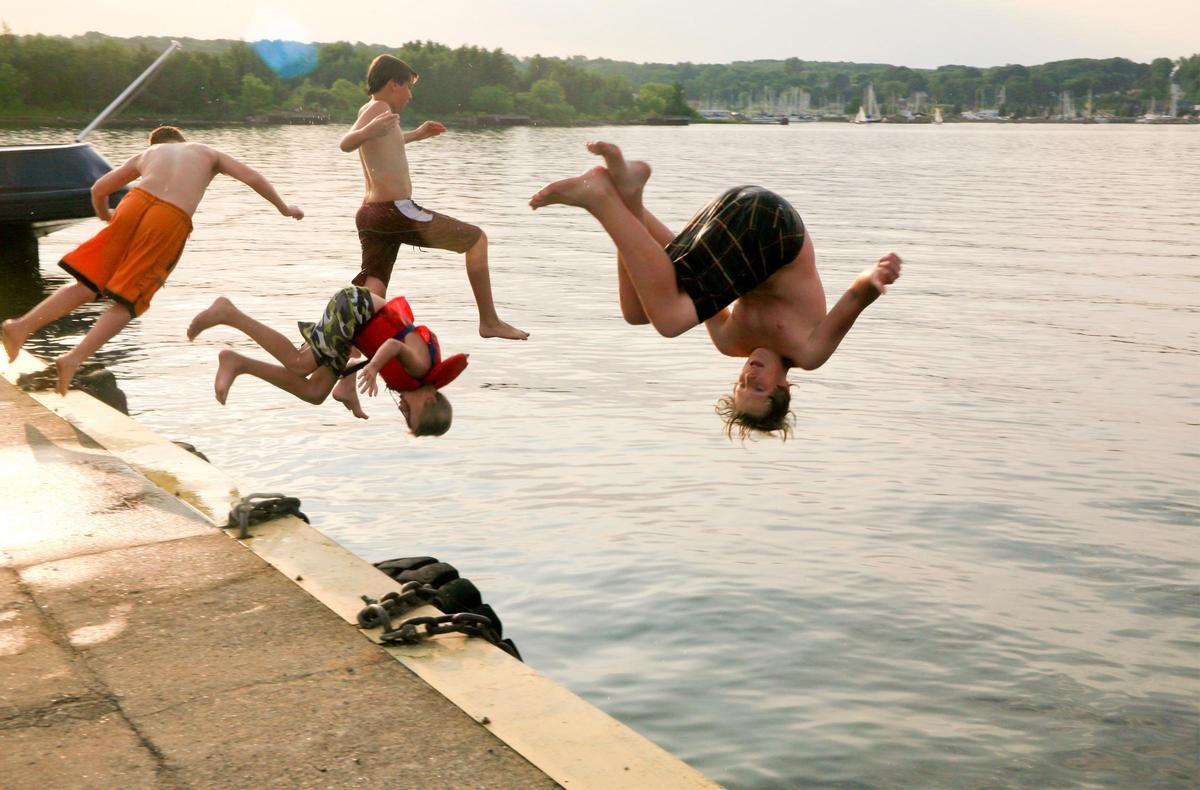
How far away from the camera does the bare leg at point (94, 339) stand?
1030 centimetres

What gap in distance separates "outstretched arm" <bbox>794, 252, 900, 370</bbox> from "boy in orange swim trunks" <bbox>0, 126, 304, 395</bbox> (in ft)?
15.5

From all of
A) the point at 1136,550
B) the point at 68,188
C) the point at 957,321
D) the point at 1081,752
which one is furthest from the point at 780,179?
the point at 1081,752

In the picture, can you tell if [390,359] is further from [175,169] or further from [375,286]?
[175,169]

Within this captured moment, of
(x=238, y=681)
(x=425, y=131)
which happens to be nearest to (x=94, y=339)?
(x=425, y=131)

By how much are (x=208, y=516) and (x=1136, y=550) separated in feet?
28.0

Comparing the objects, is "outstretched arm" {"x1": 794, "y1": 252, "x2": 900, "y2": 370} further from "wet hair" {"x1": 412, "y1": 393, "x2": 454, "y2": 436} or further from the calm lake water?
the calm lake water

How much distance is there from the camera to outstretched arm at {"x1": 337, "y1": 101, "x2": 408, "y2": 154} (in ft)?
23.1

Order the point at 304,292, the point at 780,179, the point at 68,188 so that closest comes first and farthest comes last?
the point at 68,188 → the point at 304,292 → the point at 780,179

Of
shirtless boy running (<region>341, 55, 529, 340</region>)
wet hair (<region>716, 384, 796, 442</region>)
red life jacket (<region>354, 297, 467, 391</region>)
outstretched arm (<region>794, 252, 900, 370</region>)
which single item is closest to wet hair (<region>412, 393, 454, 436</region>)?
red life jacket (<region>354, 297, 467, 391</region>)

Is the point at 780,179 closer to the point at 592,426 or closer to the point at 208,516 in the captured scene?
the point at 592,426

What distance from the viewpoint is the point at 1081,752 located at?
8.34m

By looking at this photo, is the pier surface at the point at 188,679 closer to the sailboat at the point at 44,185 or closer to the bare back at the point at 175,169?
the bare back at the point at 175,169

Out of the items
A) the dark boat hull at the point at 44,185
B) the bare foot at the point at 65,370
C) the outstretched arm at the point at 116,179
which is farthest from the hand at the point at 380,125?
the dark boat hull at the point at 44,185

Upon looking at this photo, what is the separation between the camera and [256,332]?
766cm
